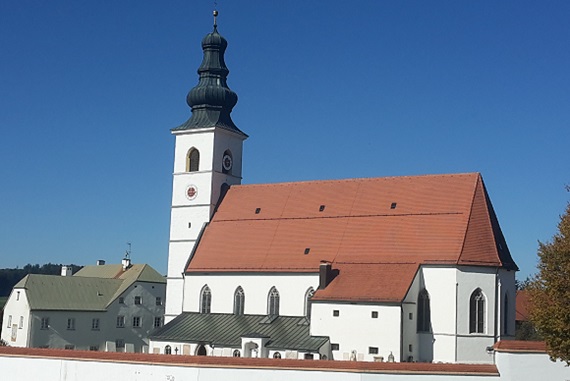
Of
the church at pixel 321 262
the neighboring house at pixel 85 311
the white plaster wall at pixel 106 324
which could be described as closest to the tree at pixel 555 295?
the church at pixel 321 262

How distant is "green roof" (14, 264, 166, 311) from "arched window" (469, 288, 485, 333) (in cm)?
2969

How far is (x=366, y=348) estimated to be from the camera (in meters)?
42.1

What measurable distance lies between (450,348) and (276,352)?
9582mm

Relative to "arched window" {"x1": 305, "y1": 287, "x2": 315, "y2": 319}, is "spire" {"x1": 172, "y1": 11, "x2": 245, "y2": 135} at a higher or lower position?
higher

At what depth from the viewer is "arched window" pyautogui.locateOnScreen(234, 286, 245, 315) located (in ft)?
162

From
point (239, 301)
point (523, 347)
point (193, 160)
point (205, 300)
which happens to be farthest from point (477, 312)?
point (193, 160)

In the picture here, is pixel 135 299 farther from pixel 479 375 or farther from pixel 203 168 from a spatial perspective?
pixel 479 375

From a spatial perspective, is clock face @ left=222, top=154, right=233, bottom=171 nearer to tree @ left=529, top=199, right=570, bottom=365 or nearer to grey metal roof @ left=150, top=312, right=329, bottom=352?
grey metal roof @ left=150, top=312, right=329, bottom=352

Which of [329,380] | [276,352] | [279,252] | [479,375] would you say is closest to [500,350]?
[479,375]

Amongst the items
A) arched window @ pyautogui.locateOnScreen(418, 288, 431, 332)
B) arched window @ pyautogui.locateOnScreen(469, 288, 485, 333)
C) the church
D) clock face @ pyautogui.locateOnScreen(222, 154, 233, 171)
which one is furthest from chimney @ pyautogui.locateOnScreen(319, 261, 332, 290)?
clock face @ pyautogui.locateOnScreen(222, 154, 233, 171)

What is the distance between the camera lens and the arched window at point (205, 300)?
167 feet

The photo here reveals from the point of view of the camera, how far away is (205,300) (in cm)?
5103

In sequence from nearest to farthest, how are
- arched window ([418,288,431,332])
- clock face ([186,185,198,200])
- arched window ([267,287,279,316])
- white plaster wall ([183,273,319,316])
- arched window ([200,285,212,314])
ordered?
arched window ([418,288,431,332]) → white plaster wall ([183,273,319,316]) → arched window ([267,287,279,316]) → arched window ([200,285,212,314]) → clock face ([186,185,198,200])

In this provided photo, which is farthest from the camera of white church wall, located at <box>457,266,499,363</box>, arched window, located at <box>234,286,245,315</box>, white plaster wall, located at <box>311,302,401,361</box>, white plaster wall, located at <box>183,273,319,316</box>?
arched window, located at <box>234,286,245,315</box>
